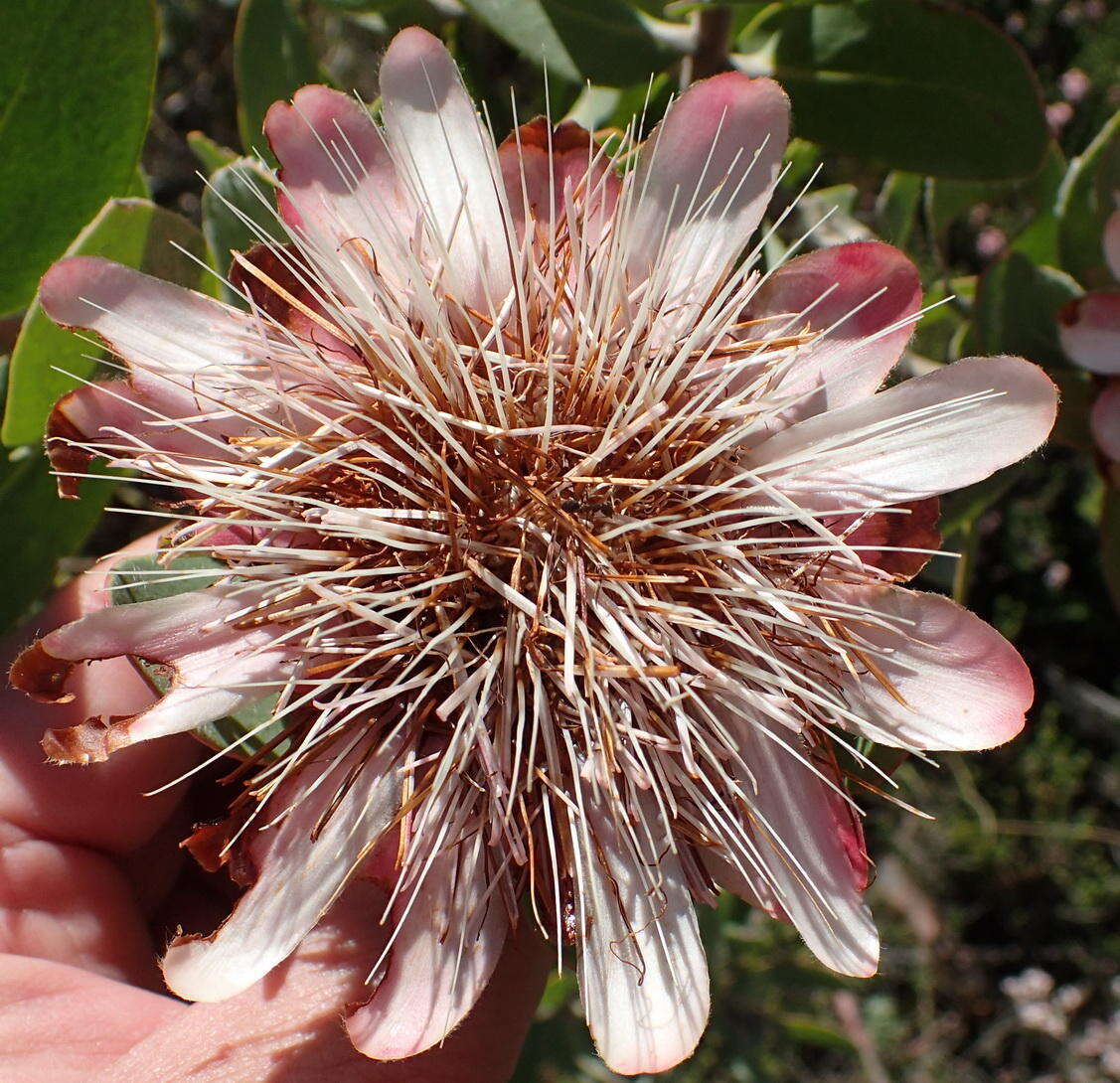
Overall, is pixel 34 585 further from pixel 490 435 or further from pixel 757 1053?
pixel 757 1053

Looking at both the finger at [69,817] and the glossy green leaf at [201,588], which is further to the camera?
the finger at [69,817]

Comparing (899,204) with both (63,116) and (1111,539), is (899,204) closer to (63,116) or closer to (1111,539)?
(1111,539)

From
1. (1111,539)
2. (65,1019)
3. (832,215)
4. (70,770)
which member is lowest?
(1111,539)

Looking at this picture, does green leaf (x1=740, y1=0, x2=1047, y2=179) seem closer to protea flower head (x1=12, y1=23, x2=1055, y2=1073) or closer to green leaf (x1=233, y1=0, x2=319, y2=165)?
protea flower head (x1=12, y1=23, x2=1055, y2=1073)

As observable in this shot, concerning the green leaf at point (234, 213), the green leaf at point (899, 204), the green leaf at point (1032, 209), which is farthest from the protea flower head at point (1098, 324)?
the green leaf at point (234, 213)

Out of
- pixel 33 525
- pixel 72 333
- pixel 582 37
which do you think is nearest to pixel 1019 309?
pixel 582 37

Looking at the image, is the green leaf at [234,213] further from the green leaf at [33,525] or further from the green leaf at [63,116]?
the green leaf at [33,525]

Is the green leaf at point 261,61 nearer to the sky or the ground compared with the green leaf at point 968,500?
nearer to the sky
